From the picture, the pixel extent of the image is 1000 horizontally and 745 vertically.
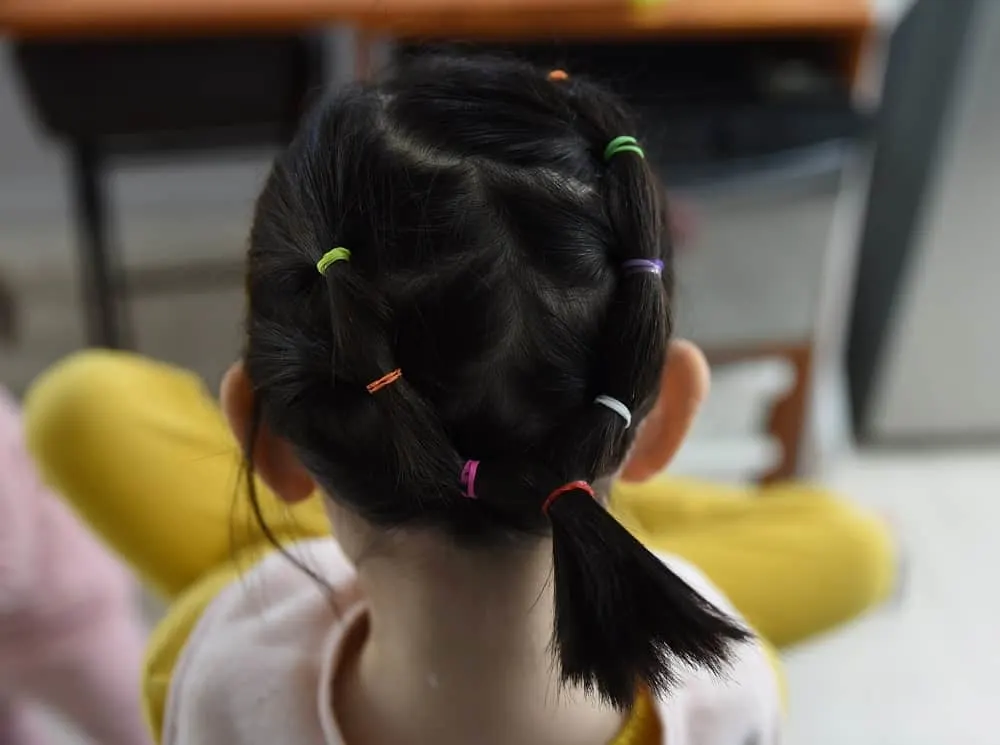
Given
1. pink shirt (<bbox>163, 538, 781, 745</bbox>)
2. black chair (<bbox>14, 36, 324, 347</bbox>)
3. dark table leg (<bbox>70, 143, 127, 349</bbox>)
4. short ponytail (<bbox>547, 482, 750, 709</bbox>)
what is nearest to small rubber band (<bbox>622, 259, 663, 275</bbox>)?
short ponytail (<bbox>547, 482, 750, 709</bbox>)

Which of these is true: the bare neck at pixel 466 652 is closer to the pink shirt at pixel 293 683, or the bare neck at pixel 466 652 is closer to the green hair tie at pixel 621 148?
the pink shirt at pixel 293 683

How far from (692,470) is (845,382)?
0.99 feet

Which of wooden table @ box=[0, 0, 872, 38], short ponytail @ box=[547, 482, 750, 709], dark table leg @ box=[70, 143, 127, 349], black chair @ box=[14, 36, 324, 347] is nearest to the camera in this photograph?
short ponytail @ box=[547, 482, 750, 709]

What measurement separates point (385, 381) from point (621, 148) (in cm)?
17

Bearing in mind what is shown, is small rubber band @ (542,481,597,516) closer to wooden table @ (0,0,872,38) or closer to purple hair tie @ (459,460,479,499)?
purple hair tie @ (459,460,479,499)

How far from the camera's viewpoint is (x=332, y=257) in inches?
18.8

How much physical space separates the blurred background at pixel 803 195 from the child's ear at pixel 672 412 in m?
0.47

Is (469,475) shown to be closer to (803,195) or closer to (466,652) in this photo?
(466,652)

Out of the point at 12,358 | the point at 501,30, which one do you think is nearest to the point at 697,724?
the point at 501,30

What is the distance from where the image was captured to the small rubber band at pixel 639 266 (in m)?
0.49

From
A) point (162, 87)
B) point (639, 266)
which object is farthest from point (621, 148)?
point (162, 87)

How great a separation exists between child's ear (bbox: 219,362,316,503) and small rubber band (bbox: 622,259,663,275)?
0.75ft

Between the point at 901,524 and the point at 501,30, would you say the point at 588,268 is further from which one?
the point at 901,524

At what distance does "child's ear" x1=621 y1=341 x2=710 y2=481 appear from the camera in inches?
24.8
